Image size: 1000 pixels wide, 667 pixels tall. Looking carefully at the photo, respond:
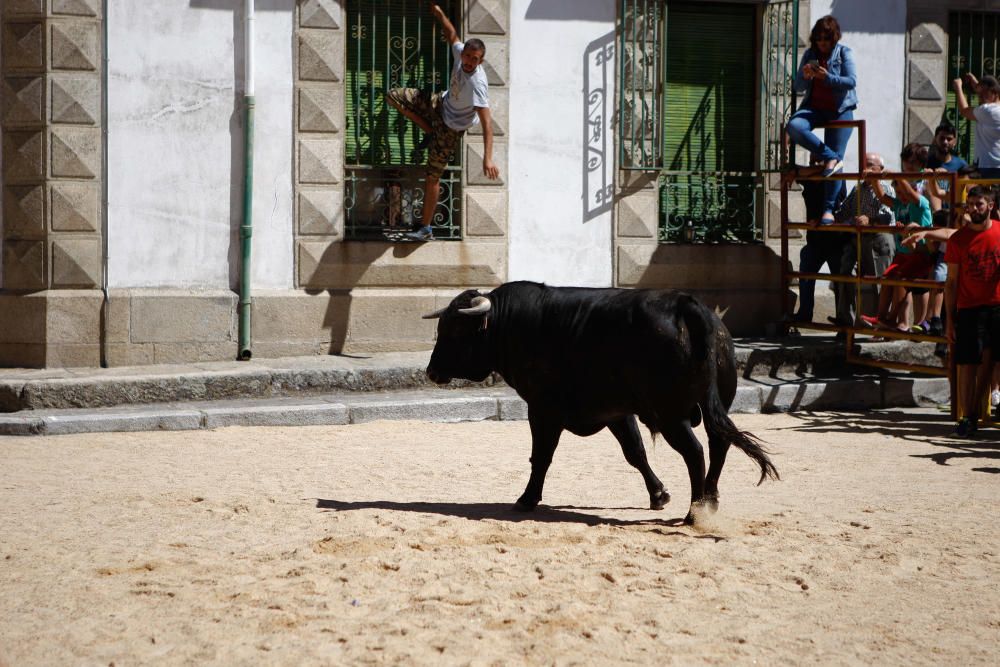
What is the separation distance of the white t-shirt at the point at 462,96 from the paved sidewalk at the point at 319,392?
2.04 m

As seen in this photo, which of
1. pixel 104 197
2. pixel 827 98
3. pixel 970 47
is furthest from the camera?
pixel 970 47

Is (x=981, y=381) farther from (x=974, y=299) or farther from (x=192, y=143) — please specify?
(x=192, y=143)

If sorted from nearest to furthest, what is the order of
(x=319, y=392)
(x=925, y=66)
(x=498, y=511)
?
(x=498, y=511), (x=319, y=392), (x=925, y=66)

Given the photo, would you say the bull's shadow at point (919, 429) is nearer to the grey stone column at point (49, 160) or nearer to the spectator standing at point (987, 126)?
the spectator standing at point (987, 126)

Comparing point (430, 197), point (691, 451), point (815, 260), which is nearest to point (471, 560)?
point (691, 451)

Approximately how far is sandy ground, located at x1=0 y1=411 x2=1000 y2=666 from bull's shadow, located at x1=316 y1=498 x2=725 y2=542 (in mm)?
25

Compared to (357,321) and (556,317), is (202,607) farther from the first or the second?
(357,321)

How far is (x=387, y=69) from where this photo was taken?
40.4 feet

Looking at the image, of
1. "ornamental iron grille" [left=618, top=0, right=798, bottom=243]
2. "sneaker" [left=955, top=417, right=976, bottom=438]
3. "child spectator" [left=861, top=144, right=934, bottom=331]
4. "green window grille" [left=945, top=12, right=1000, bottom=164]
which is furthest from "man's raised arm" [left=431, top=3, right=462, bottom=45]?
"green window grille" [left=945, top=12, right=1000, bottom=164]

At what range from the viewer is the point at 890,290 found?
1209 cm

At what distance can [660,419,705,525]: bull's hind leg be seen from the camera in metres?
7.10

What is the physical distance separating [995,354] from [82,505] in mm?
6507

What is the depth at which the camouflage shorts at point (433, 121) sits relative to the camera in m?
Result: 12.0

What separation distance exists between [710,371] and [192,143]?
239 inches
